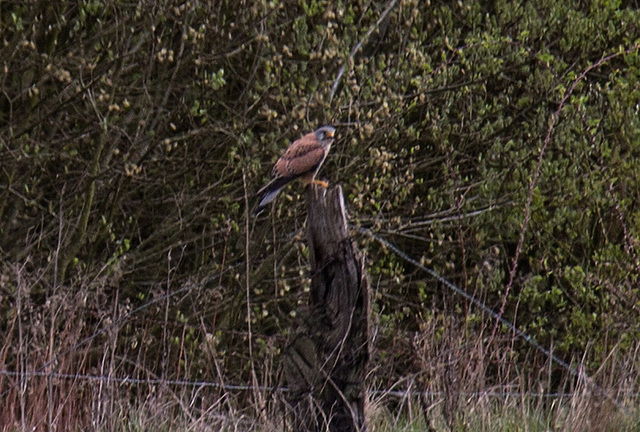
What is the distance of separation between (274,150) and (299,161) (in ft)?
4.76

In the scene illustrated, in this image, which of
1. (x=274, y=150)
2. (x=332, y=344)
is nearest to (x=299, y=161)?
(x=274, y=150)

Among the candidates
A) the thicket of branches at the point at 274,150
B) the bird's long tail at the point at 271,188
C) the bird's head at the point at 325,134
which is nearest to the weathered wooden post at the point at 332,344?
the bird's long tail at the point at 271,188

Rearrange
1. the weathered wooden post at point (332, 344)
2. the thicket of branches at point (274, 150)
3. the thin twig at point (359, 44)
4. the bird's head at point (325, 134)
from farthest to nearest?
the thin twig at point (359, 44) → the thicket of branches at point (274, 150) → the bird's head at point (325, 134) → the weathered wooden post at point (332, 344)

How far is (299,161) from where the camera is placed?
19.4 ft

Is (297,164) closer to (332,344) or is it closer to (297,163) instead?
(297,163)

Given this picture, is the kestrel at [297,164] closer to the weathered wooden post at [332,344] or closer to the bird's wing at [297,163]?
the bird's wing at [297,163]

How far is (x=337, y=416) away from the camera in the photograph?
3674 millimetres

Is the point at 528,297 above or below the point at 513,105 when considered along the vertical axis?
below

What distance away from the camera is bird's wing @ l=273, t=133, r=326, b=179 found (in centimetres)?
591

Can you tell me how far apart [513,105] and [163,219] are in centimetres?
291

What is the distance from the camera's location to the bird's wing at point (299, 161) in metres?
5.91

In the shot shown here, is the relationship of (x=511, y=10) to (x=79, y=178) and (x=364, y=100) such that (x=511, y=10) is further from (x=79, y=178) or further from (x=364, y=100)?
(x=79, y=178)

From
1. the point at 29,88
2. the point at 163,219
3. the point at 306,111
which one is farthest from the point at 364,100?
the point at 29,88

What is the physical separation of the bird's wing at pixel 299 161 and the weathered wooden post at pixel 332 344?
87.7 inches
